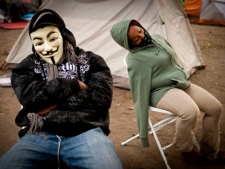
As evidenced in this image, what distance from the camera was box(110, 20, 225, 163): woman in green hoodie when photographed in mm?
2646

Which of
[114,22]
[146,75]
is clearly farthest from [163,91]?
[114,22]

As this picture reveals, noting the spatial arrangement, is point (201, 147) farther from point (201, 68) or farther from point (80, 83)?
point (201, 68)

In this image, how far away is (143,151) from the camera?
10.6ft

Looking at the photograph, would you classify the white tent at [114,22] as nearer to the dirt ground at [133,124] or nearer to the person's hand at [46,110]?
the dirt ground at [133,124]

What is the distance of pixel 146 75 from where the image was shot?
2.68 metres

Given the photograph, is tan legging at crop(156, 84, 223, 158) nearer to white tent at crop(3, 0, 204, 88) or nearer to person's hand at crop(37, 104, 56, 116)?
person's hand at crop(37, 104, 56, 116)

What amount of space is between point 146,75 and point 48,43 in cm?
91

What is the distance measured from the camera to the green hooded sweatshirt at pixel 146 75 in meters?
2.69

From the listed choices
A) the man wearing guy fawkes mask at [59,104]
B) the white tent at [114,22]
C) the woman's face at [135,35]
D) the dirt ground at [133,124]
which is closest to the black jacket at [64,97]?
the man wearing guy fawkes mask at [59,104]

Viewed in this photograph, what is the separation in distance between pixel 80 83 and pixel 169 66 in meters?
0.99

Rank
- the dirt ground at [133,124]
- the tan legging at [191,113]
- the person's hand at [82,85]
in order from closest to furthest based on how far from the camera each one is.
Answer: the person's hand at [82,85] → the tan legging at [191,113] → the dirt ground at [133,124]

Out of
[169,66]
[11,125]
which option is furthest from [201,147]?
[11,125]

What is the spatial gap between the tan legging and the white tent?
6.50 feet

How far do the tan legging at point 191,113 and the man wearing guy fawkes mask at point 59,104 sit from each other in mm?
671
